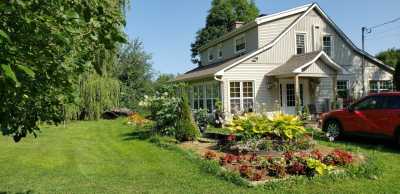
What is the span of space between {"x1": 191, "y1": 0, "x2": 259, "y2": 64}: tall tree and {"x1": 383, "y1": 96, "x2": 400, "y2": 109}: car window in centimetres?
4343

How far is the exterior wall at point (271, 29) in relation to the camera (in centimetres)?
2352

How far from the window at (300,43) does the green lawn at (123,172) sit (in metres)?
11.9

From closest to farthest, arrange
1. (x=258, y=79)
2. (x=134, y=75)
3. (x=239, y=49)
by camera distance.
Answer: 1. (x=258, y=79)
2. (x=239, y=49)
3. (x=134, y=75)

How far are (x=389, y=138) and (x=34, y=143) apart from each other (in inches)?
478

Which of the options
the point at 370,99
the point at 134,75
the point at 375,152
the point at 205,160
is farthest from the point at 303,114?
the point at 134,75

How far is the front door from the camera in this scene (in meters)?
22.3

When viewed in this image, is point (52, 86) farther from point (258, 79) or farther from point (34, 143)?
point (258, 79)

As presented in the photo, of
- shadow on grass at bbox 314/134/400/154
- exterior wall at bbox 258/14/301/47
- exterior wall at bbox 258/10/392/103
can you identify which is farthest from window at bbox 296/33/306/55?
shadow on grass at bbox 314/134/400/154

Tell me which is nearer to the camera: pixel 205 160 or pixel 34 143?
pixel 205 160

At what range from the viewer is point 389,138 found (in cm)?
1147

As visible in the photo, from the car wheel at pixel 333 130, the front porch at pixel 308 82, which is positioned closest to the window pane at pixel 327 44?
the front porch at pixel 308 82

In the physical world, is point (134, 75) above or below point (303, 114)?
above

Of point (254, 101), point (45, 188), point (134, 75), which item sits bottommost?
point (45, 188)

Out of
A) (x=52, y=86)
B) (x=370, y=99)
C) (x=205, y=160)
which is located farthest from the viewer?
(x=370, y=99)
